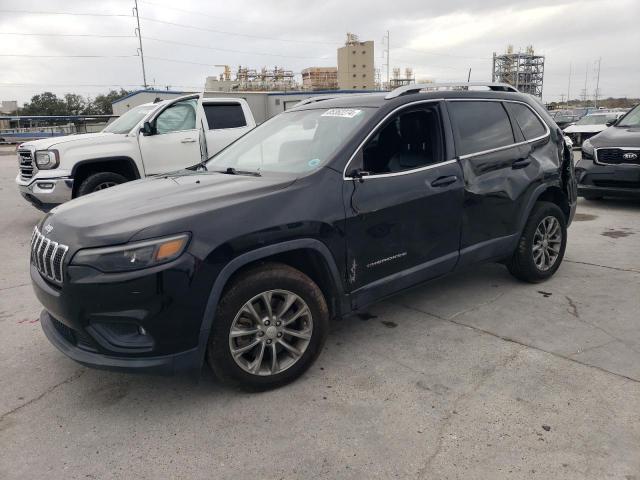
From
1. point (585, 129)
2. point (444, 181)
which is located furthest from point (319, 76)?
point (444, 181)

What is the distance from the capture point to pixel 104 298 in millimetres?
2520

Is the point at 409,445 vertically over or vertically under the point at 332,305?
under

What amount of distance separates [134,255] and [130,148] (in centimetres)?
579

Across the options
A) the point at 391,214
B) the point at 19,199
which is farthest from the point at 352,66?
the point at 391,214

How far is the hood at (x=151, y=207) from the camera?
2602 mm

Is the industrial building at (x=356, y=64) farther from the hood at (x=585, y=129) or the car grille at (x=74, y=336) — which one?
the car grille at (x=74, y=336)

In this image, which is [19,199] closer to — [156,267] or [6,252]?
[6,252]

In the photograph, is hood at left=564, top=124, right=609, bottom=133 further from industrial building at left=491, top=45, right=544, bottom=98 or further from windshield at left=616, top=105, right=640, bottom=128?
industrial building at left=491, top=45, right=544, bottom=98

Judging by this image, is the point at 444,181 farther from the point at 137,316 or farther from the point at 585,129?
the point at 585,129

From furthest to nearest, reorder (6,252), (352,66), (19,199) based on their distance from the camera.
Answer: (352,66) < (19,199) < (6,252)

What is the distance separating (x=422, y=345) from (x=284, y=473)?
5.15ft

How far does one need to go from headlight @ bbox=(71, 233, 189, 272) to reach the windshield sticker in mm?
1681

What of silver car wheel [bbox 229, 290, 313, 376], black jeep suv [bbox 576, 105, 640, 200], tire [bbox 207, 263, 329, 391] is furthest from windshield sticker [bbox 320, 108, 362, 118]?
black jeep suv [bbox 576, 105, 640, 200]

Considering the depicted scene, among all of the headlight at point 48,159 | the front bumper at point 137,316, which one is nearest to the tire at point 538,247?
the front bumper at point 137,316
